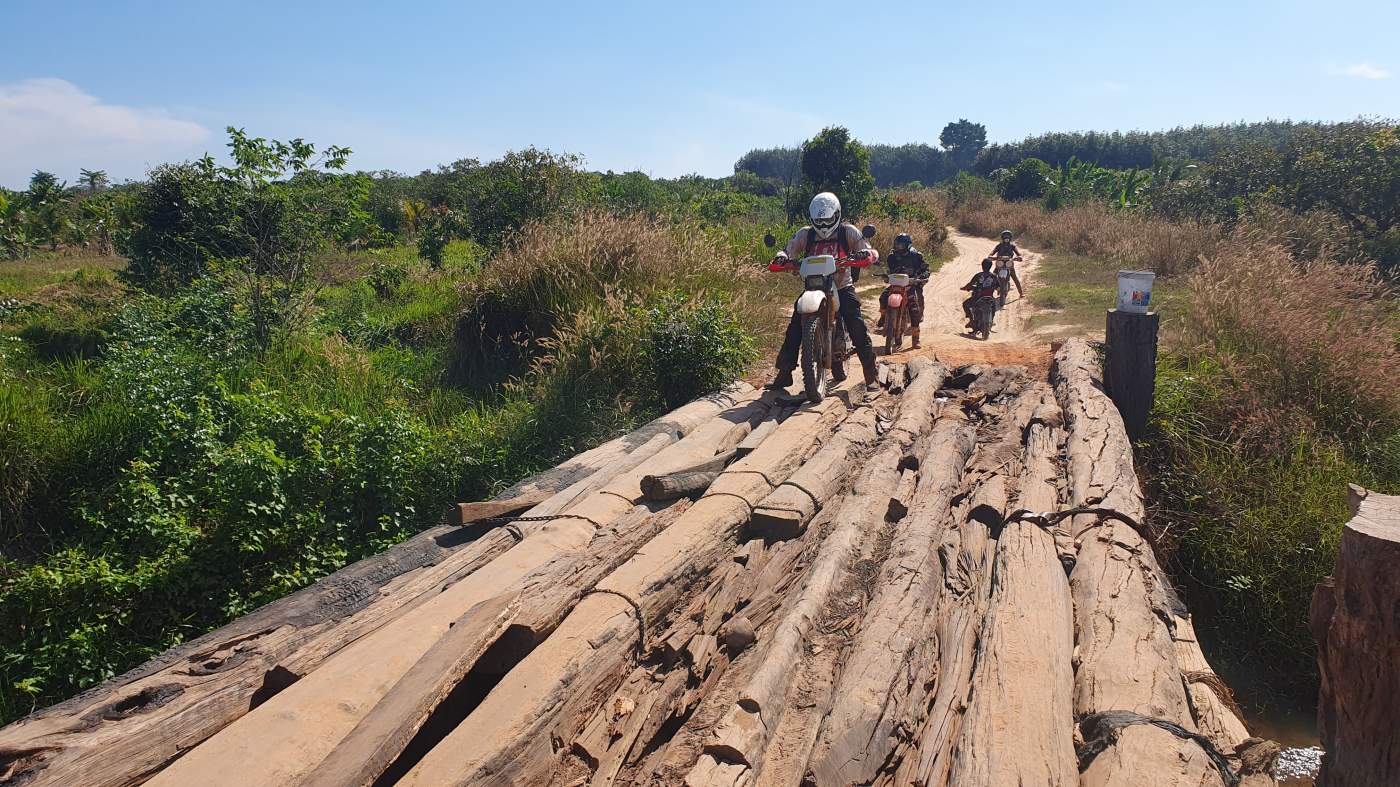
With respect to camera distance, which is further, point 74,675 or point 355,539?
point 355,539

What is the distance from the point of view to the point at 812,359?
6215 millimetres

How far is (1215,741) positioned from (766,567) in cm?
181

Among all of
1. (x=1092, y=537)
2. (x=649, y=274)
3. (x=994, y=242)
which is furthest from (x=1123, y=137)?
(x=1092, y=537)

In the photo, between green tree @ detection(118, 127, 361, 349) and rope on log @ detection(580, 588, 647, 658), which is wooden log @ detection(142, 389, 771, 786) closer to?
rope on log @ detection(580, 588, 647, 658)

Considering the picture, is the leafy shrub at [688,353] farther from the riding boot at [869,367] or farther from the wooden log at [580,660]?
the wooden log at [580,660]

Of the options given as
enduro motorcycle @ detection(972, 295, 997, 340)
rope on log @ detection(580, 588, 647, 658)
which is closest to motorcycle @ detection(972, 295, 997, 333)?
enduro motorcycle @ detection(972, 295, 997, 340)

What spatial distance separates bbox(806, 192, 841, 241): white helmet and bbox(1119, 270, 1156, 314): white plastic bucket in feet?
7.71

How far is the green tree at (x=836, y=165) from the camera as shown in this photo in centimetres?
2644

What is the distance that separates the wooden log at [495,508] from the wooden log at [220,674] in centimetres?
11

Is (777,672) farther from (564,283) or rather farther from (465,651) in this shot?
(564,283)

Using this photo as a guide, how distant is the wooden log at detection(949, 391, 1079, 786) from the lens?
2248 millimetres

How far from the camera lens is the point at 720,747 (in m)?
2.29

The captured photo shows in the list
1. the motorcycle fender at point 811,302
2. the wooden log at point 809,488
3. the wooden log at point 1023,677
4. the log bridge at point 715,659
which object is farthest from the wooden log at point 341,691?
the motorcycle fender at point 811,302

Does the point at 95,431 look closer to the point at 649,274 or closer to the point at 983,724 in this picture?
the point at 649,274
